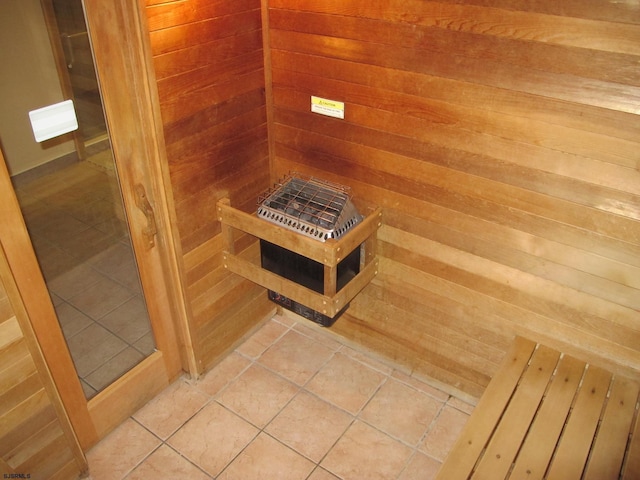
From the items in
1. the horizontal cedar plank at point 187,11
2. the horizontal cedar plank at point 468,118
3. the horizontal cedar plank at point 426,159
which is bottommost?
the horizontal cedar plank at point 426,159

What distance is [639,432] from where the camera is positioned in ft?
6.80

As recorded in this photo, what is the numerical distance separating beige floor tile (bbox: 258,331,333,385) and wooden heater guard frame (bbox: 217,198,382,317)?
1.85 feet

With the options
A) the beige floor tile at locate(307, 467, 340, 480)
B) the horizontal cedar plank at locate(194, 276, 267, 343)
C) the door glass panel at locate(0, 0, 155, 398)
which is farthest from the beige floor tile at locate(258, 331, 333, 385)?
the door glass panel at locate(0, 0, 155, 398)

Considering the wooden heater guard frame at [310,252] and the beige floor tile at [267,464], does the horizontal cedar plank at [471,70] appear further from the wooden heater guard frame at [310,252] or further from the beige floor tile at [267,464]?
the beige floor tile at [267,464]

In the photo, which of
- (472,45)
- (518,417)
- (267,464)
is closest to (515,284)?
(518,417)

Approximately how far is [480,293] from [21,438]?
6.66ft

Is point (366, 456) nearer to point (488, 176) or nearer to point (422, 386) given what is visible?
point (422, 386)

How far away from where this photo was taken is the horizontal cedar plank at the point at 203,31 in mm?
2159

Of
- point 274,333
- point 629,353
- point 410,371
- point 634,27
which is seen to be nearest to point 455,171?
point 634,27

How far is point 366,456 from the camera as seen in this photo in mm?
2611

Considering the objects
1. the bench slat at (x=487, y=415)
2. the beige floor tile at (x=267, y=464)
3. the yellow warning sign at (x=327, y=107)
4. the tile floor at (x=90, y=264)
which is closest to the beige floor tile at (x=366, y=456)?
the beige floor tile at (x=267, y=464)

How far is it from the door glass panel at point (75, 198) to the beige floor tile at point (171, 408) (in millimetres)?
275

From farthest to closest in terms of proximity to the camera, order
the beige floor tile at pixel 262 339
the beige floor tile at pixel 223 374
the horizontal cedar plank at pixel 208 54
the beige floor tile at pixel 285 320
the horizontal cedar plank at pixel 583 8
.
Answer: the beige floor tile at pixel 285 320 < the beige floor tile at pixel 262 339 < the beige floor tile at pixel 223 374 < the horizontal cedar plank at pixel 208 54 < the horizontal cedar plank at pixel 583 8

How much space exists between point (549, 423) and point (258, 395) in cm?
145
